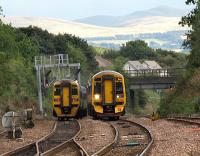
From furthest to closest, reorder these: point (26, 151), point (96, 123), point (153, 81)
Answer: point (153, 81)
point (96, 123)
point (26, 151)

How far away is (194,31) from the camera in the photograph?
49.1 m

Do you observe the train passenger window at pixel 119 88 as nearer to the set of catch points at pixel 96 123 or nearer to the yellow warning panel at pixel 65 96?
the set of catch points at pixel 96 123

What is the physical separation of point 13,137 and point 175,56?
14214 centimetres

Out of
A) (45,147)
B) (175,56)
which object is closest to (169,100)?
(45,147)

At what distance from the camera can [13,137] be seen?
22.3 m

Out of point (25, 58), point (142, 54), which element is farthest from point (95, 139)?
point (142, 54)

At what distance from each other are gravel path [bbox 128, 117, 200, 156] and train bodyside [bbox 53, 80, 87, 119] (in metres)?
15.5

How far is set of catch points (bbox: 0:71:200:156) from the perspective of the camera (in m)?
18.1

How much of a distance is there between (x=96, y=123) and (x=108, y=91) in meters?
3.82

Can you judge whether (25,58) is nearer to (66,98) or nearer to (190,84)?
(190,84)

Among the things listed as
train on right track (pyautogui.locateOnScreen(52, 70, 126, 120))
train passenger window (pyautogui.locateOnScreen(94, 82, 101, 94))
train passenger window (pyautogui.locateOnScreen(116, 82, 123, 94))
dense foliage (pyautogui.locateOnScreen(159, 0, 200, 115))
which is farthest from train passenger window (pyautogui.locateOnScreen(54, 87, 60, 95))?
dense foliage (pyautogui.locateOnScreen(159, 0, 200, 115))

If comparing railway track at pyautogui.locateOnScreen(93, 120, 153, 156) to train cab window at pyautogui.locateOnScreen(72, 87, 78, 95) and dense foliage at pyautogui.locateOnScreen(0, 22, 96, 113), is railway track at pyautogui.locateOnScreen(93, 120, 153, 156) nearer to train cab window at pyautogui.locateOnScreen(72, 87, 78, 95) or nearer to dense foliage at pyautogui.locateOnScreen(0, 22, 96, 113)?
train cab window at pyautogui.locateOnScreen(72, 87, 78, 95)

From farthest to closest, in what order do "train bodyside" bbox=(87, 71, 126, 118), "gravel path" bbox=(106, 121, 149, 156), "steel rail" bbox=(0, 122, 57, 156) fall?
"train bodyside" bbox=(87, 71, 126, 118), "steel rail" bbox=(0, 122, 57, 156), "gravel path" bbox=(106, 121, 149, 156)

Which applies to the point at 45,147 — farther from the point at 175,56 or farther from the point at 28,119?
the point at 175,56
